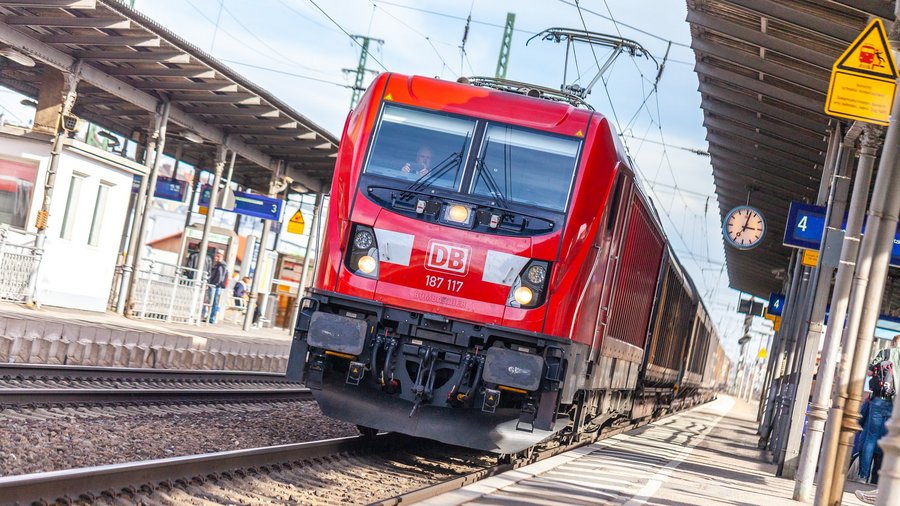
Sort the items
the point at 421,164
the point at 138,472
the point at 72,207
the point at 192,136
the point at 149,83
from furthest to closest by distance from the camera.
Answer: the point at 192,136 < the point at 149,83 < the point at 72,207 < the point at 421,164 < the point at 138,472

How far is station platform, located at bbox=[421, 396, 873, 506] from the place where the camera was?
803 centimetres

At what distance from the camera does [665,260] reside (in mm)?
17172

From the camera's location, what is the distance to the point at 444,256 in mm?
9406

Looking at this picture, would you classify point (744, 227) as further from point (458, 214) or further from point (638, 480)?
point (458, 214)

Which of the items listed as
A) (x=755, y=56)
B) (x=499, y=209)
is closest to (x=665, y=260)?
(x=755, y=56)

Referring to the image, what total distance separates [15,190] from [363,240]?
11.6m

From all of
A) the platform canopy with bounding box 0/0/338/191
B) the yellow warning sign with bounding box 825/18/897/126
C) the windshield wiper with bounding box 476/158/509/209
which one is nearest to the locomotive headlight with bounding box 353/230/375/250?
the windshield wiper with bounding box 476/158/509/209

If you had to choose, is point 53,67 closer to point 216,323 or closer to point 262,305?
point 216,323

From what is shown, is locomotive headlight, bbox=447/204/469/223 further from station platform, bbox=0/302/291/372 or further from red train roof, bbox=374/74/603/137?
station platform, bbox=0/302/291/372

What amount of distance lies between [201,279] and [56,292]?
6.80 metres

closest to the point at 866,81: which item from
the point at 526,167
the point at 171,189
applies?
the point at 526,167

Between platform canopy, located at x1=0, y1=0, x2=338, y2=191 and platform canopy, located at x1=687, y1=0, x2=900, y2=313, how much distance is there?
28.0 ft

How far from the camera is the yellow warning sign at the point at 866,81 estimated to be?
9125mm

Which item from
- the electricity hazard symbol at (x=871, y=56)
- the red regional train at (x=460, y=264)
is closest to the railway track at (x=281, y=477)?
the red regional train at (x=460, y=264)
